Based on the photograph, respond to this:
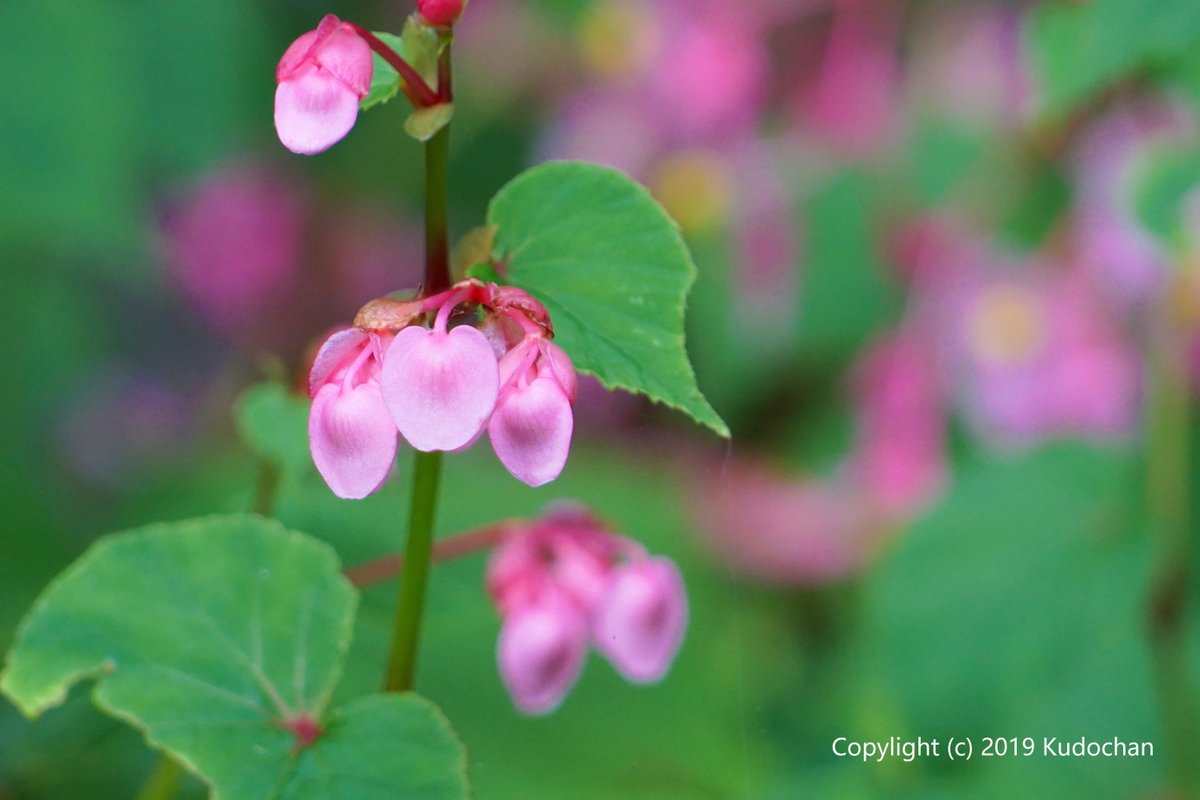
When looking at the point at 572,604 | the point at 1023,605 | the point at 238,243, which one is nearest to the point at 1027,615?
the point at 1023,605

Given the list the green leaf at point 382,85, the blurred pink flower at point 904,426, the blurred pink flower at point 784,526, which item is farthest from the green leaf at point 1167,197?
the green leaf at point 382,85

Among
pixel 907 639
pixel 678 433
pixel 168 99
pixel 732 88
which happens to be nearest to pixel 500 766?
pixel 907 639

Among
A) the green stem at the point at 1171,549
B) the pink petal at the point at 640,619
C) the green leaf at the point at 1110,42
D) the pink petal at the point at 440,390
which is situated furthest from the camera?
the green stem at the point at 1171,549

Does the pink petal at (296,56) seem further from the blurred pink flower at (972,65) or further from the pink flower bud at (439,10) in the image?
the blurred pink flower at (972,65)

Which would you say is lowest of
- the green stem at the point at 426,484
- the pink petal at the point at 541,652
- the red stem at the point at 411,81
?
the pink petal at the point at 541,652

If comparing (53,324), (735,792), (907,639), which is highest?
(53,324)

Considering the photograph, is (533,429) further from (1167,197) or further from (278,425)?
(1167,197)

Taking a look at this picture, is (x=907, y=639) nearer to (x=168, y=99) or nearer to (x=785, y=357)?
(x=785, y=357)
